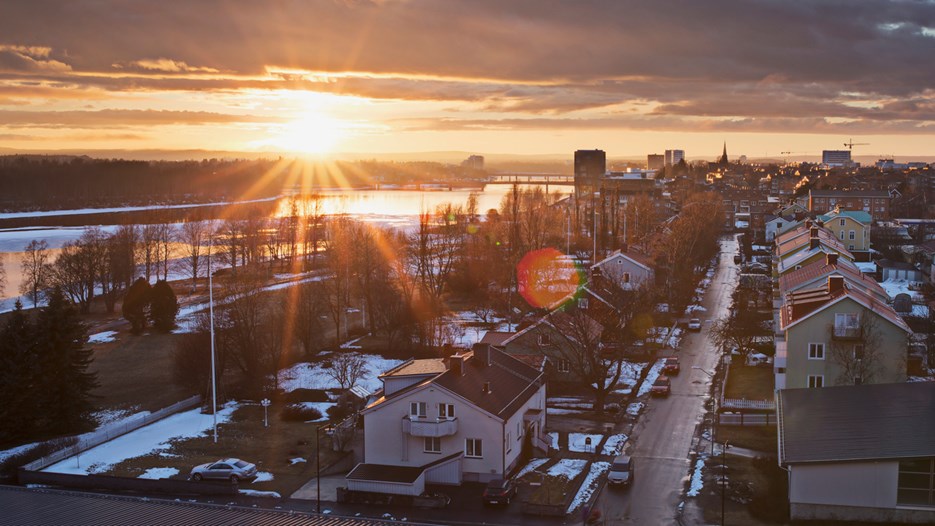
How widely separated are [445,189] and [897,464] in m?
185

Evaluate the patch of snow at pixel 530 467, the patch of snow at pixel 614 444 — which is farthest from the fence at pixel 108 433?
the patch of snow at pixel 614 444

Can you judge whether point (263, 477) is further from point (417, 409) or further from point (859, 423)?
point (859, 423)

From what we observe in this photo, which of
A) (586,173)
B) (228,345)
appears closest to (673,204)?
(586,173)

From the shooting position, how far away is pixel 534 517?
1792 centimetres

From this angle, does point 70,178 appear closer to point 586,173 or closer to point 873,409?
point 586,173

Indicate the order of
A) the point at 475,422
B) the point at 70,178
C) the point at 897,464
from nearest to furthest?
1. the point at 897,464
2. the point at 475,422
3. the point at 70,178

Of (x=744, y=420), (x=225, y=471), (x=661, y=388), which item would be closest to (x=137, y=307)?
(x=225, y=471)

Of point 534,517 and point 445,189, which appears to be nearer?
point 534,517

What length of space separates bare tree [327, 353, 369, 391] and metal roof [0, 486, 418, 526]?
47.5ft

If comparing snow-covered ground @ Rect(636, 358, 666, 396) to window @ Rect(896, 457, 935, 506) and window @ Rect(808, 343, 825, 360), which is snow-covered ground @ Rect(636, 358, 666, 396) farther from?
window @ Rect(896, 457, 935, 506)

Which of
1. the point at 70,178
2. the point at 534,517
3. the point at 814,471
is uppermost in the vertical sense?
the point at 70,178

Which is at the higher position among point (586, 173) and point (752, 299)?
point (586, 173)

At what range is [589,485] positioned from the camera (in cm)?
1961

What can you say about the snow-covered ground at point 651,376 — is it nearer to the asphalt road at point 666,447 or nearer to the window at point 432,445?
the asphalt road at point 666,447
